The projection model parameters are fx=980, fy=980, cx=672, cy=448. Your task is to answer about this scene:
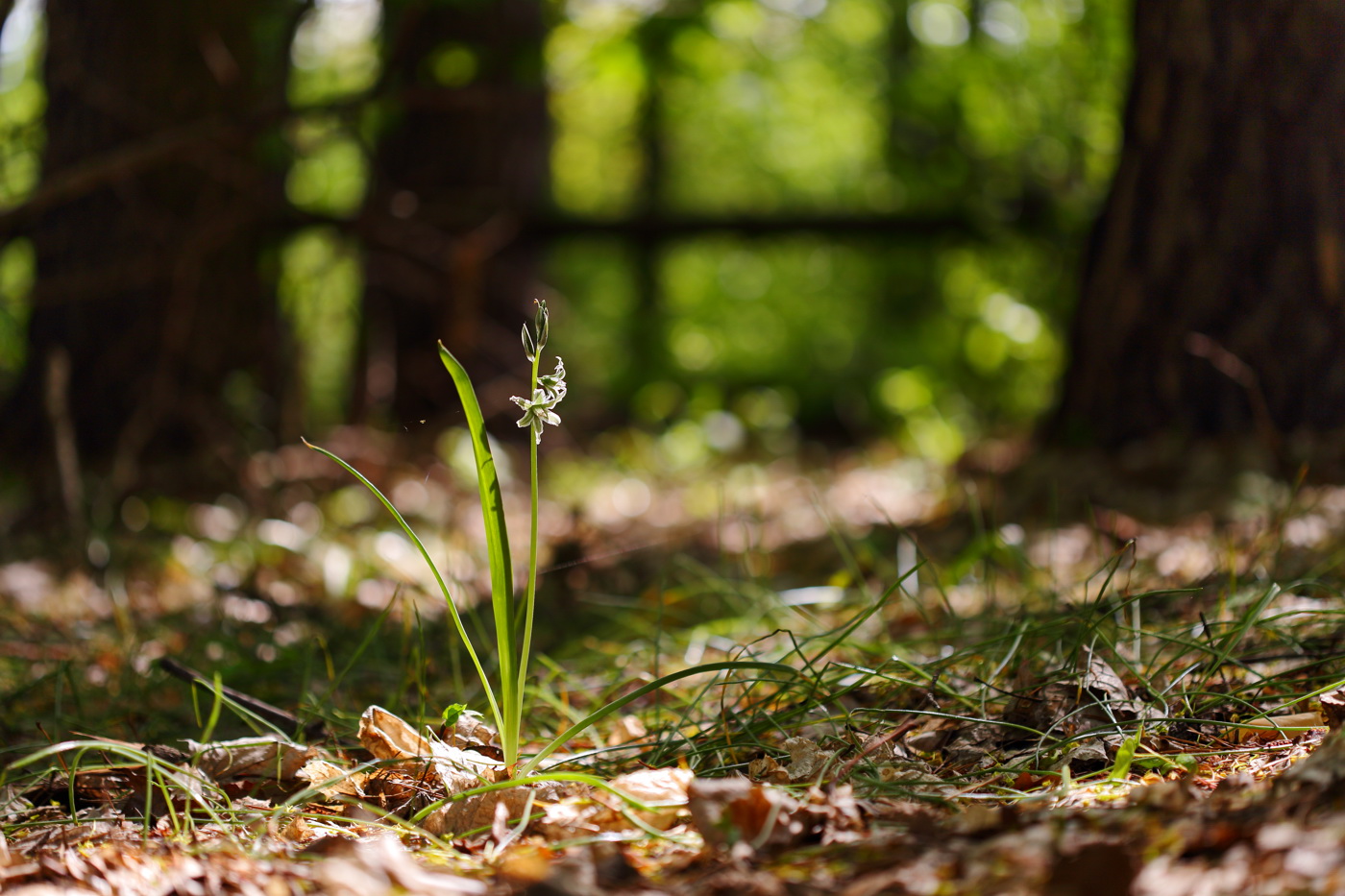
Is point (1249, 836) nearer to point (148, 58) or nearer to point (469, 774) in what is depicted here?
point (469, 774)

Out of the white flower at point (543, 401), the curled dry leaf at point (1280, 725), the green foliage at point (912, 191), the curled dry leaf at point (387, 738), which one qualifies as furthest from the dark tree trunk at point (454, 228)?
the curled dry leaf at point (1280, 725)

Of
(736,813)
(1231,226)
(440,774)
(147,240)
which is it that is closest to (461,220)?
(147,240)

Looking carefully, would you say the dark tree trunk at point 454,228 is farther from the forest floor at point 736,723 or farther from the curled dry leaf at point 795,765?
the curled dry leaf at point 795,765

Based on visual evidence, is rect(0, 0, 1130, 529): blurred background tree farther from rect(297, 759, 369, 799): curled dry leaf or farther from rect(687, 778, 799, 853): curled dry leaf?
rect(687, 778, 799, 853): curled dry leaf

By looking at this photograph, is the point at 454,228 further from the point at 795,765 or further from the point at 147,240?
the point at 795,765

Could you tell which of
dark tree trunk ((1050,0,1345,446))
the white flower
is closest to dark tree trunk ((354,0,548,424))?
dark tree trunk ((1050,0,1345,446))
